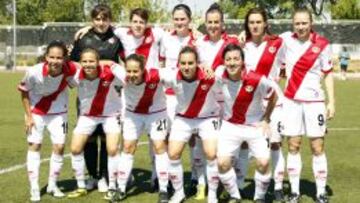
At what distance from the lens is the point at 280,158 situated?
777cm

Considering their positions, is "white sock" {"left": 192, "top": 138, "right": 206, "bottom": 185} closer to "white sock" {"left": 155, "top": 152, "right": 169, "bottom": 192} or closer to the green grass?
the green grass

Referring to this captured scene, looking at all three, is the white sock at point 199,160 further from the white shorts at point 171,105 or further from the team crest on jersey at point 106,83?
the team crest on jersey at point 106,83

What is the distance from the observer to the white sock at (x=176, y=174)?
7.54m

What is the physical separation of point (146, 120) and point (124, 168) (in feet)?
2.04

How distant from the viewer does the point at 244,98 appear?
724 cm

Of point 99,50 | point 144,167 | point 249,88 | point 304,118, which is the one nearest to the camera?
point 249,88

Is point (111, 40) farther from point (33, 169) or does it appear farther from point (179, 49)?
point (33, 169)

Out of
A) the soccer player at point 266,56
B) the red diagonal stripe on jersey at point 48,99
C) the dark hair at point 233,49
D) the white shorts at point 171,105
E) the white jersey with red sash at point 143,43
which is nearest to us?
the dark hair at point 233,49

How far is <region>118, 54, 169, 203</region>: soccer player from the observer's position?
7664 mm

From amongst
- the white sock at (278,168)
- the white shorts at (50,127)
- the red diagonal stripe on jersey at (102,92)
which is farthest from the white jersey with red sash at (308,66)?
the white shorts at (50,127)

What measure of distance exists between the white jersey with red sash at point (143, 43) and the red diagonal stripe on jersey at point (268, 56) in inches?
57.8

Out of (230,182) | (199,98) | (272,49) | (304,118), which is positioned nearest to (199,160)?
(230,182)

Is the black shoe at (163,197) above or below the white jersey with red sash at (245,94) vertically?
below

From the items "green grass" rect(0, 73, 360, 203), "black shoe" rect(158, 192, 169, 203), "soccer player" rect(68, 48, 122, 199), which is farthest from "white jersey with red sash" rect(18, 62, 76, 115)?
"black shoe" rect(158, 192, 169, 203)
